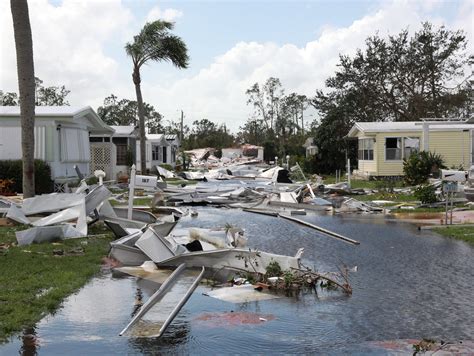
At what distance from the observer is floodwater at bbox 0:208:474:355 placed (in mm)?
6438

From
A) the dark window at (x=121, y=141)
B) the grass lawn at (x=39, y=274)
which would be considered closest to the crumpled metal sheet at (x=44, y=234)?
the grass lawn at (x=39, y=274)

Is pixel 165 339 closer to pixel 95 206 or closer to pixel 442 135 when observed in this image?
pixel 95 206

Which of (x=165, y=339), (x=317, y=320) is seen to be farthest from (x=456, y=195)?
(x=165, y=339)

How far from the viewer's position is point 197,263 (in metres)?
10.5

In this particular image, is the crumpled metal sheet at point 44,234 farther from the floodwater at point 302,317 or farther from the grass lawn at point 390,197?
the grass lawn at point 390,197

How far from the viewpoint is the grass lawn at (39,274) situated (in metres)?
7.40

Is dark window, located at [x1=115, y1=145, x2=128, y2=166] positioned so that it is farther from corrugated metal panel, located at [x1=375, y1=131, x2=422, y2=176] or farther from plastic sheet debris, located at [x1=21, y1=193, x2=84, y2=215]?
plastic sheet debris, located at [x1=21, y1=193, x2=84, y2=215]

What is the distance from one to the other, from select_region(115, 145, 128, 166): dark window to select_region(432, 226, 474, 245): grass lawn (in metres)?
28.5

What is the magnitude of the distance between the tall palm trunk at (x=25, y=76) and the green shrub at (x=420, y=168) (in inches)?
758

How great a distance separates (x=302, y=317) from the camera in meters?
7.63

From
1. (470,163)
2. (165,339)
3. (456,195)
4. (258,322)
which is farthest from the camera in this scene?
(470,163)

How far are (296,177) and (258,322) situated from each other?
108ft

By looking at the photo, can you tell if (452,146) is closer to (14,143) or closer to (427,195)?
(427,195)

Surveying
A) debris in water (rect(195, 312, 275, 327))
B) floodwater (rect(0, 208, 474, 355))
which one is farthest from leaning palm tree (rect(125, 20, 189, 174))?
debris in water (rect(195, 312, 275, 327))
